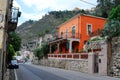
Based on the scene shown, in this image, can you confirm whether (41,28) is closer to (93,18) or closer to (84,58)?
(93,18)

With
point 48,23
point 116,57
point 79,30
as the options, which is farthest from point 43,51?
point 48,23

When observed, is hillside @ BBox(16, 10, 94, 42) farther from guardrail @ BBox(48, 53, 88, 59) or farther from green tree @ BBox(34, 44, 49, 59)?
guardrail @ BBox(48, 53, 88, 59)

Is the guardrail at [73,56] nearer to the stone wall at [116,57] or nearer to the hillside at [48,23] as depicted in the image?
the stone wall at [116,57]

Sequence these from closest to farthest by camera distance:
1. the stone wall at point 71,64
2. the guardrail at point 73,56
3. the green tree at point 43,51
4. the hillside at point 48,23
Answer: the stone wall at point 71,64 < the guardrail at point 73,56 < the green tree at point 43,51 < the hillside at point 48,23

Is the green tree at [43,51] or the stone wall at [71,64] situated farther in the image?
the green tree at [43,51]

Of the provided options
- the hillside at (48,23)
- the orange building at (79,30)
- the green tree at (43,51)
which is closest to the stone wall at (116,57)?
the orange building at (79,30)

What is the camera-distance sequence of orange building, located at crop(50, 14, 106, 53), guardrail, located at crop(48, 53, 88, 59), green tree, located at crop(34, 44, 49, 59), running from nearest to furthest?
guardrail, located at crop(48, 53, 88, 59)
orange building, located at crop(50, 14, 106, 53)
green tree, located at crop(34, 44, 49, 59)

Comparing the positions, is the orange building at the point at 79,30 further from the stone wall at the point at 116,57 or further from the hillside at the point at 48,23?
the hillside at the point at 48,23

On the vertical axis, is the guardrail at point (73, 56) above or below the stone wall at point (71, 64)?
above

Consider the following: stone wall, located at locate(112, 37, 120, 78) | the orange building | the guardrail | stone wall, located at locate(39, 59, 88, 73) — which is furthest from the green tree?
stone wall, located at locate(112, 37, 120, 78)

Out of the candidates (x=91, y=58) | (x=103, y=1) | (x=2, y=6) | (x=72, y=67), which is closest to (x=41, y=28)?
(x=103, y=1)

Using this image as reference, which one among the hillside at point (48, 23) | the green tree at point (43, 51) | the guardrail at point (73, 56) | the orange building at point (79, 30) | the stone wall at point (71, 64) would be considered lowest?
the stone wall at point (71, 64)

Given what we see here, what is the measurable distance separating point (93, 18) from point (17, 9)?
94.5ft

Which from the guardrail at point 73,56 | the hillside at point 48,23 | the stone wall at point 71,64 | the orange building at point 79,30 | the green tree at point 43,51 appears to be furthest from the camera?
the hillside at point 48,23
